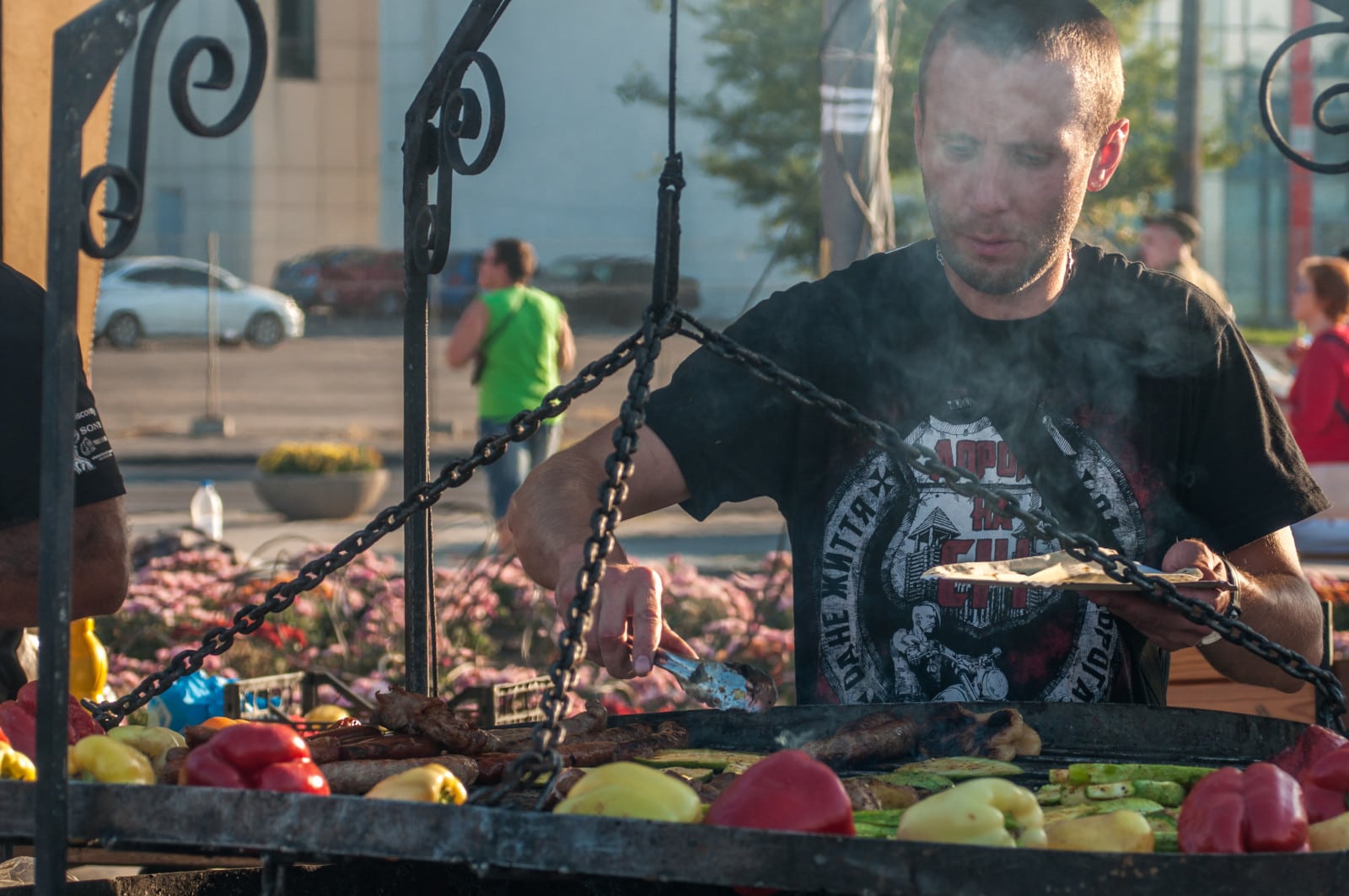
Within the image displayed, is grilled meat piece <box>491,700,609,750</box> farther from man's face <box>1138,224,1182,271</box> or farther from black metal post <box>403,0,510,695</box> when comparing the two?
man's face <box>1138,224,1182,271</box>

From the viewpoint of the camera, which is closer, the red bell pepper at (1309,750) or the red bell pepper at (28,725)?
the red bell pepper at (1309,750)

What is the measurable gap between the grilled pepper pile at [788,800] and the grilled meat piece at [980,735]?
0.74 m

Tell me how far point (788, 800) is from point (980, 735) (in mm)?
849

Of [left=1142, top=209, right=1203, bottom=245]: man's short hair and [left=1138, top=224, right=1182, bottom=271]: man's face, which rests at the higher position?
[left=1142, top=209, right=1203, bottom=245]: man's short hair

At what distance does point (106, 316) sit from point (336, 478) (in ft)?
46.9

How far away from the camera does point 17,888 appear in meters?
2.26

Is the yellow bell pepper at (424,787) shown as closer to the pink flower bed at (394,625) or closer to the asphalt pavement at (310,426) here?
the pink flower bed at (394,625)

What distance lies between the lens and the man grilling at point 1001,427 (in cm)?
279

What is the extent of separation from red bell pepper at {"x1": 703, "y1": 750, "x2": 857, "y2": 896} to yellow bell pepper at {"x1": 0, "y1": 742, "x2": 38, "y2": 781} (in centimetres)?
96

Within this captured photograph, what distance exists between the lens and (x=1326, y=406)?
7.39 metres

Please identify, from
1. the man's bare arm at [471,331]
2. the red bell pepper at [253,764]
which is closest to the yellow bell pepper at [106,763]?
the red bell pepper at [253,764]

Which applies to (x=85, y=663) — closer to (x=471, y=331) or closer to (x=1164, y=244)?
(x=471, y=331)

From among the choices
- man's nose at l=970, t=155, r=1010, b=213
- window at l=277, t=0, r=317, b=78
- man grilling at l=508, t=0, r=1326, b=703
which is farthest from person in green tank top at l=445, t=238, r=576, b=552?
window at l=277, t=0, r=317, b=78

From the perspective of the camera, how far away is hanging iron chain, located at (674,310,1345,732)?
2.12 m
